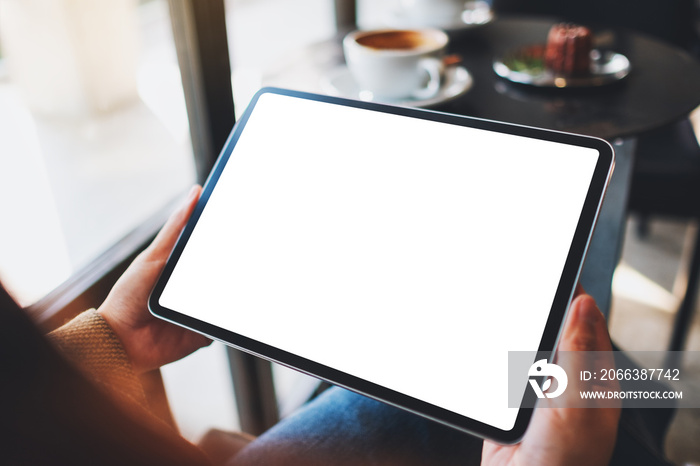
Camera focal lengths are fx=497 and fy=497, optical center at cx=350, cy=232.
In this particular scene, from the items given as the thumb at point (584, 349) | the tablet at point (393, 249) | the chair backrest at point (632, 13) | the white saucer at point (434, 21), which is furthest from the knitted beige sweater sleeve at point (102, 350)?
the chair backrest at point (632, 13)

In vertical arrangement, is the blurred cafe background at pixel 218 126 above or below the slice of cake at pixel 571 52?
below

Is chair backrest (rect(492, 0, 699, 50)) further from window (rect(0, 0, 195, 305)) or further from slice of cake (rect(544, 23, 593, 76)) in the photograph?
window (rect(0, 0, 195, 305))

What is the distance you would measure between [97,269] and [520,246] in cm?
48

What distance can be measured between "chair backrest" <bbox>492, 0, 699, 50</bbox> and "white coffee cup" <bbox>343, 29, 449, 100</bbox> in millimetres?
746

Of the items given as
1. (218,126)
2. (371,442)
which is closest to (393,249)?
(371,442)

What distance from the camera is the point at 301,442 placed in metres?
0.54

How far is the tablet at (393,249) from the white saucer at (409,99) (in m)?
0.19

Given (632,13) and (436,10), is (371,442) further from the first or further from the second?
(632,13)

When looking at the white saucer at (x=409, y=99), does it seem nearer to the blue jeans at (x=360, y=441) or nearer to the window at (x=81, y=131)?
the window at (x=81, y=131)

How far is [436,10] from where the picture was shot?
36.7 inches

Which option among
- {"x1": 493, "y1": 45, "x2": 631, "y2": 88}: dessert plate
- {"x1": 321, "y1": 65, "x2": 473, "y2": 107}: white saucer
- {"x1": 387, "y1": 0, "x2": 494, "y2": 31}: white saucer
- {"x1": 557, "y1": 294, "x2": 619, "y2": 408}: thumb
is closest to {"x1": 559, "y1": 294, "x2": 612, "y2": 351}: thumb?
{"x1": 557, "y1": 294, "x2": 619, "y2": 408}: thumb

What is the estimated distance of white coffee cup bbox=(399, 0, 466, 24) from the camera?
3.04 feet

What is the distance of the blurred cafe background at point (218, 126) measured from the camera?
65 cm

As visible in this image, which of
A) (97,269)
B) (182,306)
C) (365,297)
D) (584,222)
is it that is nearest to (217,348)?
(97,269)
